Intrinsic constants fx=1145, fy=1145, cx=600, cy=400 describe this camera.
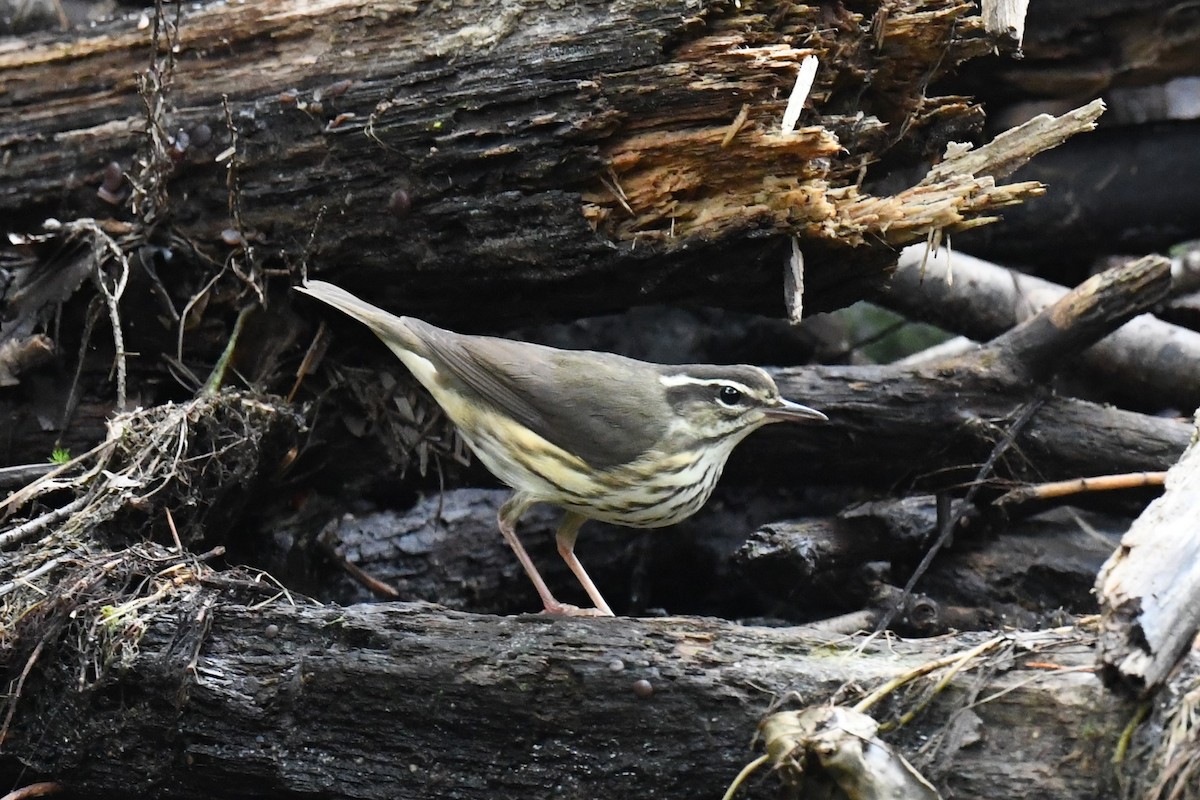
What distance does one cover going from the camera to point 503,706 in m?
3.28

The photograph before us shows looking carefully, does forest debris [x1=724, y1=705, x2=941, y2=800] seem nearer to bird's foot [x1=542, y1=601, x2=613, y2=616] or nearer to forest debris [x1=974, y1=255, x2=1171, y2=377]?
bird's foot [x1=542, y1=601, x2=613, y2=616]

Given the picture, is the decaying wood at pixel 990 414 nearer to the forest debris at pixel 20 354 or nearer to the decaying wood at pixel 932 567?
the decaying wood at pixel 932 567

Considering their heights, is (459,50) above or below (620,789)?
above

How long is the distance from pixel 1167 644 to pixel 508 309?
114 inches

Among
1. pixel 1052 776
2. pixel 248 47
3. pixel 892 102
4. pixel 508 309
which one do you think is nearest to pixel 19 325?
pixel 248 47

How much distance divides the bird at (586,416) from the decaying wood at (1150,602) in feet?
5.75

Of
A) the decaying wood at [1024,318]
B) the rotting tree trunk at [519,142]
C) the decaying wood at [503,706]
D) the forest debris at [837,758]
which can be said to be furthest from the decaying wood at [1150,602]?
the decaying wood at [1024,318]

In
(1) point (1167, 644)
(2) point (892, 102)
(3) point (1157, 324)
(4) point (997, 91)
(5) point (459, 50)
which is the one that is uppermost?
(5) point (459, 50)

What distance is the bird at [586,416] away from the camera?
4.16m

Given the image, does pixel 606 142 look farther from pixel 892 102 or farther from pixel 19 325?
pixel 19 325

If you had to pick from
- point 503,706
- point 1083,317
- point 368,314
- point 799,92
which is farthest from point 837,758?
point 1083,317

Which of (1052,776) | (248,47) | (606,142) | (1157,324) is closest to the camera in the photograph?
(1052,776)

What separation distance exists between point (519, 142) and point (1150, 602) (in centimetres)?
263

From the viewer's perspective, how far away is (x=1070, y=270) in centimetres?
656
